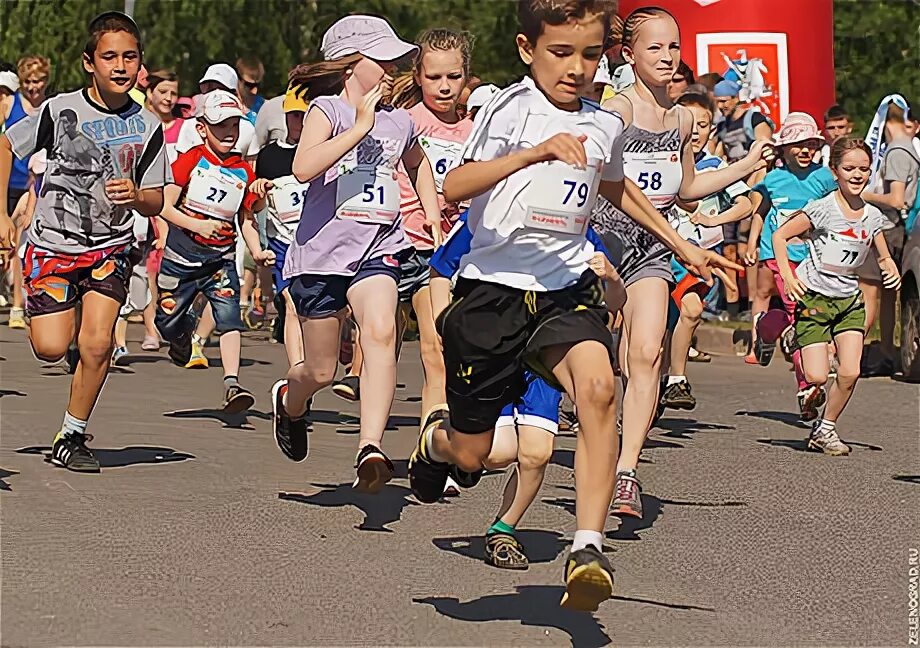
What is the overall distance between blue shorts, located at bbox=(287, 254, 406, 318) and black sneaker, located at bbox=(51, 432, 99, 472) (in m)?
1.47

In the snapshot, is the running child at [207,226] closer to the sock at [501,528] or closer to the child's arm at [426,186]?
the child's arm at [426,186]

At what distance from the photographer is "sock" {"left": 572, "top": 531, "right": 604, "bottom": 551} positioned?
6.19 metres

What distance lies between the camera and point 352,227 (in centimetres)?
867

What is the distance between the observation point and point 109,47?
363 inches

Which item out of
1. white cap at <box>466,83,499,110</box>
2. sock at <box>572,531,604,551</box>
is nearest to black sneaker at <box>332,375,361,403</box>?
white cap at <box>466,83,499,110</box>

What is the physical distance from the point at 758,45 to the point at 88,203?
11722mm

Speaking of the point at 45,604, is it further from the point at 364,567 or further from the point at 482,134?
the point at 482,134

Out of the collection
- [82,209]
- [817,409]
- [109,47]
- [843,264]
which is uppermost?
[109,47]

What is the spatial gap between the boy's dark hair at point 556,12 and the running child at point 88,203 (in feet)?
9.86

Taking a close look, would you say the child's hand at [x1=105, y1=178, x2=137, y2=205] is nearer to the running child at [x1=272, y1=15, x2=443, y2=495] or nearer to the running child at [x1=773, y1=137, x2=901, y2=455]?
the running child at [x1=272, y1=15, x2=443, y2=495]

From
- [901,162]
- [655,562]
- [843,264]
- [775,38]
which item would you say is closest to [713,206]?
[901,162]

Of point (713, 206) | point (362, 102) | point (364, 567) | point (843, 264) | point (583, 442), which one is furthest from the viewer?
point (713, 206)

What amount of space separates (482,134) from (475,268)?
462 mm

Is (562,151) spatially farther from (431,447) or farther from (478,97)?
(478,97)
